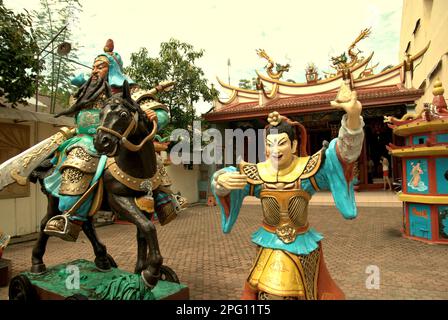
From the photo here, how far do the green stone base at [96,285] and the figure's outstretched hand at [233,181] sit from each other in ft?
3.77

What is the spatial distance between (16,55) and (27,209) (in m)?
3.99

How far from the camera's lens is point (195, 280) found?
14.2 ft

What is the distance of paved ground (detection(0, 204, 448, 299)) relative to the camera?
4.00 meters

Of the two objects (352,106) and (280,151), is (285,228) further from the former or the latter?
(352,106)

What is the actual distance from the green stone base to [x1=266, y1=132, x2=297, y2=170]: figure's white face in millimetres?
1529

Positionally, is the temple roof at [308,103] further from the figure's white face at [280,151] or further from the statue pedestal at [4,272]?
the statue pedestal at [4,272]

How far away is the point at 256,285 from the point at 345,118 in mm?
1371

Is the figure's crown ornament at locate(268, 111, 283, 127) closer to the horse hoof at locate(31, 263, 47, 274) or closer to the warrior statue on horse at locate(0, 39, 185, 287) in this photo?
the warrior statue on horse at locate(0, 39, 185, 287)

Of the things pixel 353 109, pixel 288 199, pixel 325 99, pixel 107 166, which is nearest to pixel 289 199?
pixel 288 199

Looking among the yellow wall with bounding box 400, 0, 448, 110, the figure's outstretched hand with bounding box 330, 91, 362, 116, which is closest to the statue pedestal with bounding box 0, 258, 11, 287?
the figure's outstretched hand with bounding box 330, 91, 362, 116

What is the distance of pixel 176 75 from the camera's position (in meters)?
11.1

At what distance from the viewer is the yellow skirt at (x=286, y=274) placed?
86.4 inches
